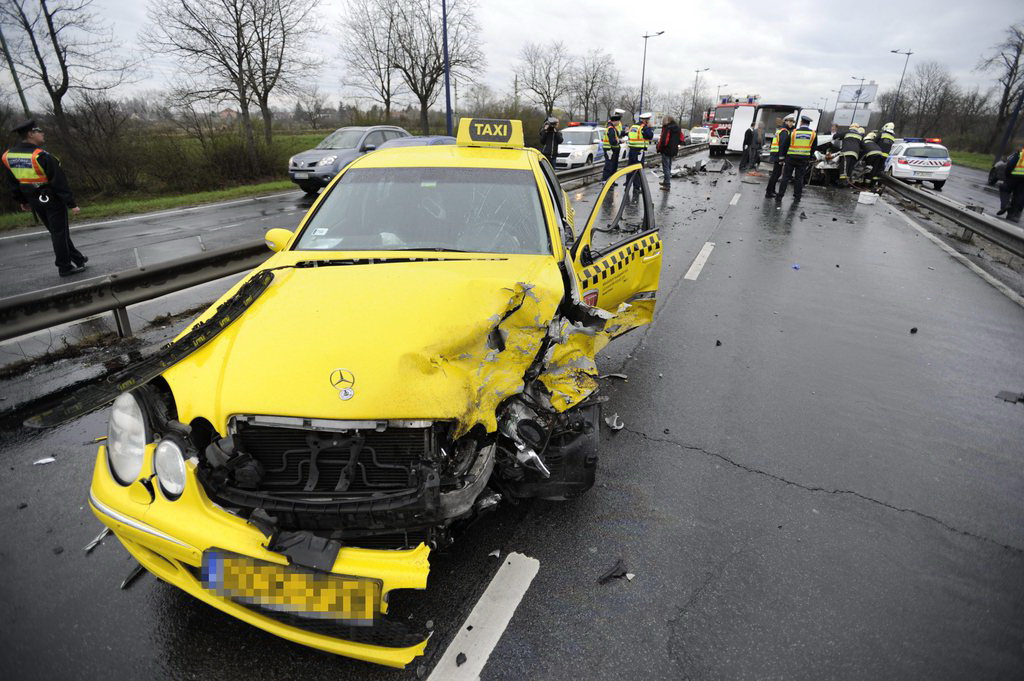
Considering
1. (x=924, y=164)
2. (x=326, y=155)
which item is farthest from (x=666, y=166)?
(x=924, y=164)

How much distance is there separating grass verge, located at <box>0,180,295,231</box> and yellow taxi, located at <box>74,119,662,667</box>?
13314 mm

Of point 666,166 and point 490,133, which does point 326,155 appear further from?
point 490,133

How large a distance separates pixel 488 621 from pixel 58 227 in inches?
324

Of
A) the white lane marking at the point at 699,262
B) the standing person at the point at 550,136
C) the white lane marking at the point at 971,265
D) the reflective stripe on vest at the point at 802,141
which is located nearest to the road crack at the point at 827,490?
the white lane marking at the point at 699,262

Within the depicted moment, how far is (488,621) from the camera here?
227 centimetres

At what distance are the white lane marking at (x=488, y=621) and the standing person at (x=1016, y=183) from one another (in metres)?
14.8

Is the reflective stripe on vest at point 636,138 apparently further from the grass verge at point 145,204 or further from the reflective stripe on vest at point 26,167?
the reflective stripe on vest at point 26,167

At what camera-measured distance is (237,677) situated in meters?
2.03

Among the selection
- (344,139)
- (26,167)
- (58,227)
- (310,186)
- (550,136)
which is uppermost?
(550,136)

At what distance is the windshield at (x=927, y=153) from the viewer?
18219 millimetres

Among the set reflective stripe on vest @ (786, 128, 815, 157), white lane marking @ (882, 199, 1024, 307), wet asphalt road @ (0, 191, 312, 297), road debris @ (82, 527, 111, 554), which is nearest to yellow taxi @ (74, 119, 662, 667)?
road debris @ (82, 527, 111, 554)

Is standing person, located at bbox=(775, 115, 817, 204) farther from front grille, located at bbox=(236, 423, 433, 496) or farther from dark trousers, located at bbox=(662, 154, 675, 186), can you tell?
front grille, located at bbox=(236, 423, 433, 496)

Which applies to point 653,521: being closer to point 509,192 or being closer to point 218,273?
point 509,192

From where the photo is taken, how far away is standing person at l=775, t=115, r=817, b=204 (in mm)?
13016
